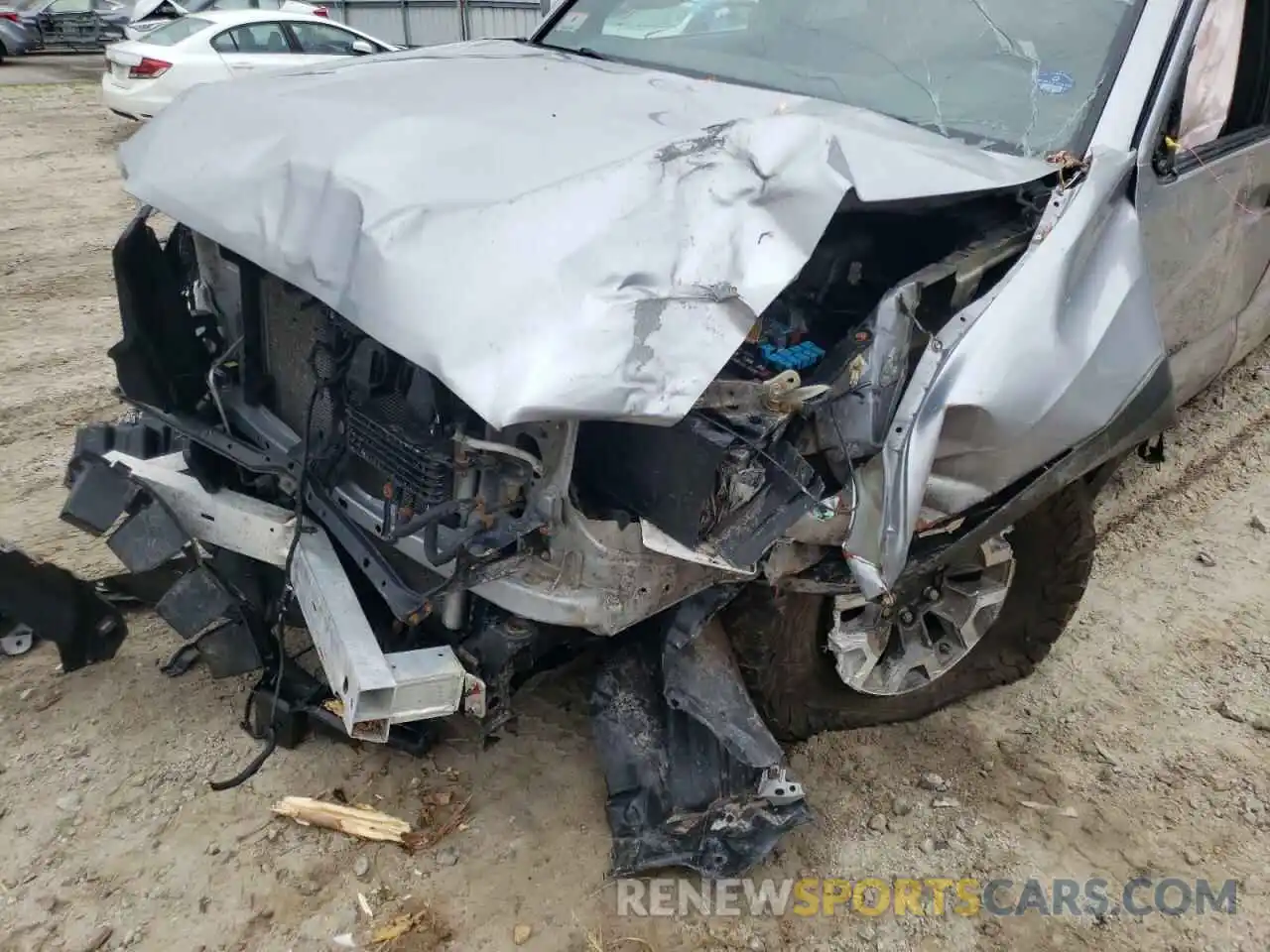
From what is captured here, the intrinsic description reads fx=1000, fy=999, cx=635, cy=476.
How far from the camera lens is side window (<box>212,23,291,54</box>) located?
1045 centimetres

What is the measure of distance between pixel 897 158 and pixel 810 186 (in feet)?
0.98

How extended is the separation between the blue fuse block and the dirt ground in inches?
49.6

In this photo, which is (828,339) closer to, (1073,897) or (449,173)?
(449,173)

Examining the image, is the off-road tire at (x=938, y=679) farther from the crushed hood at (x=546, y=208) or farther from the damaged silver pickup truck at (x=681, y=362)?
the crushed hood at (x=546, y=208)

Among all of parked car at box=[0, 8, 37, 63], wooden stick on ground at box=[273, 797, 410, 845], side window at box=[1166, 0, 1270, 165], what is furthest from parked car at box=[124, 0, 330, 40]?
wooden stick on ground at box=[273, 797, 410, 845]

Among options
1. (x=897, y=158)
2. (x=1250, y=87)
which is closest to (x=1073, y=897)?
(x=897, y=158)

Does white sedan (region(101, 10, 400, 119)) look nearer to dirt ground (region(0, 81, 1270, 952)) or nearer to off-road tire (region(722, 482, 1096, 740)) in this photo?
dirt ground (region(0, 81, 1270, 952))

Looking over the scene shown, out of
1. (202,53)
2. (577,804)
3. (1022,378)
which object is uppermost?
(1022,378)

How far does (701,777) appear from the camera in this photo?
2.43 metres

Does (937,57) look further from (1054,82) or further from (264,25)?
(264,25)

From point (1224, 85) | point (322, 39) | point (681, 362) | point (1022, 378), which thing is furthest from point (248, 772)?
point (322, 39)

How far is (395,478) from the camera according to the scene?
7.28 ft

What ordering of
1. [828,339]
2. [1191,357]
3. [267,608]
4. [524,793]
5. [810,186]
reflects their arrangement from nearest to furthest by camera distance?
[810,186] < [828,339] < [524,793] < [267,608] < [1191,357]

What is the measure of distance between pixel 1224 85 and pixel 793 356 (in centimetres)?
186
